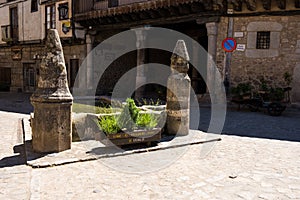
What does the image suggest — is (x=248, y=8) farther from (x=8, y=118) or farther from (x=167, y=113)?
(x=8, y=118)

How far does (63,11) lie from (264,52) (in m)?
10.0

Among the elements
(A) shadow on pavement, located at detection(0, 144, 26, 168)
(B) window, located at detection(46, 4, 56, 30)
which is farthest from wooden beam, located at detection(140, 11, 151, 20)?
(A) shadow on pavement, located at detection(0, 144, 26, 168)

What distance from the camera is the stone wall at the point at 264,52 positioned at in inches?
379

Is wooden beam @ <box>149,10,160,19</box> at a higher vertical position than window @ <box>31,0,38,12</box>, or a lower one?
lower

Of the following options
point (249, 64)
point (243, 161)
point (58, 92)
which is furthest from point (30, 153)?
point (249, 64)

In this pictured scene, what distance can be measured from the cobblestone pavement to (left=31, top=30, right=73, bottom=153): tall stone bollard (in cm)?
48

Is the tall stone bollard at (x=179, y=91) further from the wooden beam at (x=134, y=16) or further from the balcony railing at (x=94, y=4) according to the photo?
the balcony railing at (x=94, y=4)

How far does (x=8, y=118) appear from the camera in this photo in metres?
8.29

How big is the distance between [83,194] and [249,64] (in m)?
8.45

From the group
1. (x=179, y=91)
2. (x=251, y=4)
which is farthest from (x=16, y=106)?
(x=251, y=4)

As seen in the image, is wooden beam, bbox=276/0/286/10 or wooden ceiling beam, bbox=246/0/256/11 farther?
wooden ceiling beam, bbox=246/0/256/11

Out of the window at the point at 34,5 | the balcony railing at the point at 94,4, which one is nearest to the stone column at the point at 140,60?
the balcony railing at the point at 94,4

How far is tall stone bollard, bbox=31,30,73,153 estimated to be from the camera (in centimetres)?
453

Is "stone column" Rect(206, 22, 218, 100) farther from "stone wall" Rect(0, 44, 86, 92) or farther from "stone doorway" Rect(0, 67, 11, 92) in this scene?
"stone doorway" Rect(0, 67, 11, 92)
